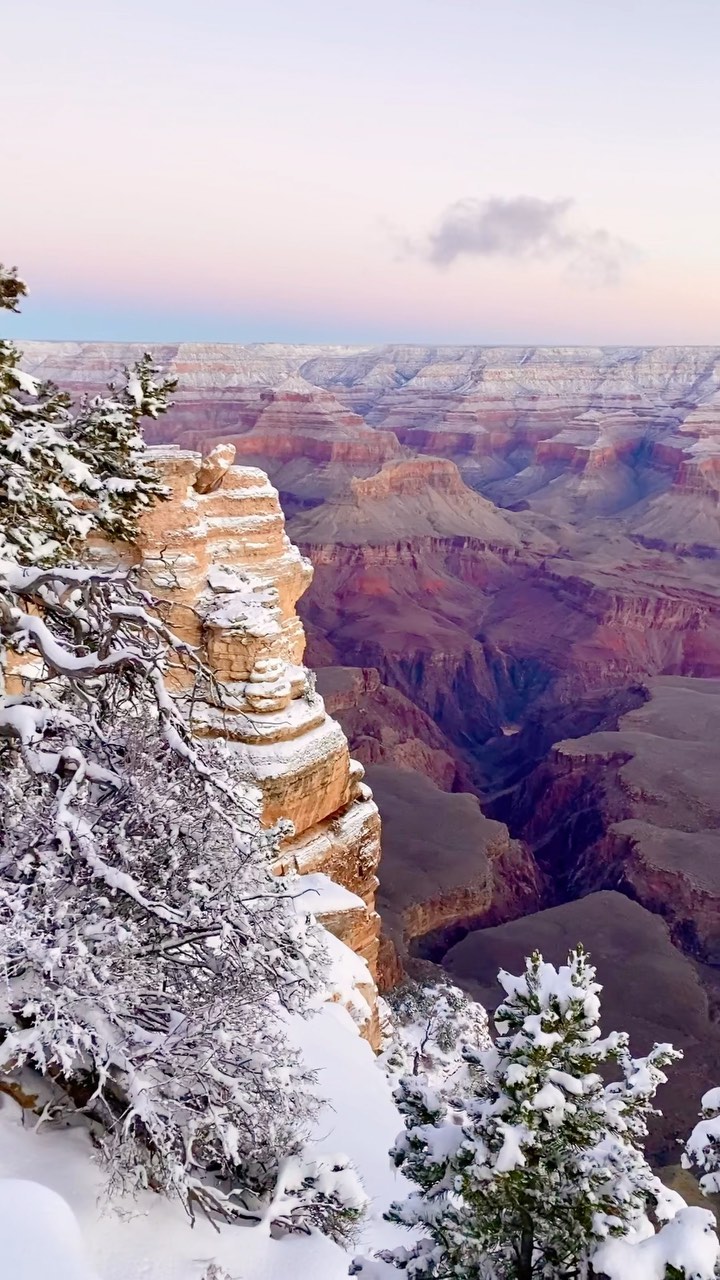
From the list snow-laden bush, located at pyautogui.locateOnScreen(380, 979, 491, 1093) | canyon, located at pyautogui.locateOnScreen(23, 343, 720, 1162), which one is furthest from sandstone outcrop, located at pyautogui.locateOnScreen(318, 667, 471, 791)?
snow-laden bush, located at pyautogui.locateOnScreen(380, 979, 491, 1093)

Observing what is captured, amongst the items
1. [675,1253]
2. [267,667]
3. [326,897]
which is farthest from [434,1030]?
[675,1253]

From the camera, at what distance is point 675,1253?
356 centimetres

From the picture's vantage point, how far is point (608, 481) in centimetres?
15225

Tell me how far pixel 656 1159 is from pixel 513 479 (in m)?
150

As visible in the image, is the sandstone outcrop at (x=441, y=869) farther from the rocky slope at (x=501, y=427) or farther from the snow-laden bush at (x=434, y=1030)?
the rocky slope at (x=501, y=427)

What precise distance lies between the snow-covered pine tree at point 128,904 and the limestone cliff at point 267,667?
995 cm

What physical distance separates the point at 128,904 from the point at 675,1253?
3.55 metres

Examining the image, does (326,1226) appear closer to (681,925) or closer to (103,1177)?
(103,1177)

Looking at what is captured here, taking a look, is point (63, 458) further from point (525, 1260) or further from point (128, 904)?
point (525, 1260)

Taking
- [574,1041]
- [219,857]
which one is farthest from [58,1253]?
[574,1041]

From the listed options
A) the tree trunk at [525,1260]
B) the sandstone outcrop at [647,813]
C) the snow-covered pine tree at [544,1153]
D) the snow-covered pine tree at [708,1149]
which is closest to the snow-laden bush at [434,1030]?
the tree trunk at [525,1260]

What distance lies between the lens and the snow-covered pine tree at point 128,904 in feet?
15.3

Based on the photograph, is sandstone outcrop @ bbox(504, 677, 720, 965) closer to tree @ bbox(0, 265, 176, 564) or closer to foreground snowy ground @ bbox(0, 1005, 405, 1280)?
foreground snowy ground @ bbox(0, 1005, 405, 1280)

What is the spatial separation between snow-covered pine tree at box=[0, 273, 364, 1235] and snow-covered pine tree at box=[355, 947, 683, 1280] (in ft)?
4.81
